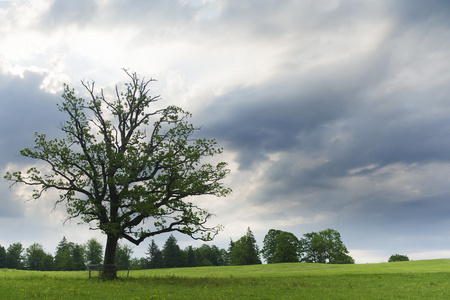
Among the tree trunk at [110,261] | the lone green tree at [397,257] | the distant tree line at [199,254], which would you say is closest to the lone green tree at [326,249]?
the distant tree line at [199,254]

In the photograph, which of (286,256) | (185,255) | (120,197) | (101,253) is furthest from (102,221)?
(101,253)

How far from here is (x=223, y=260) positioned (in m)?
149

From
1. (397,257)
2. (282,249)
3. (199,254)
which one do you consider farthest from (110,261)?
(397,257)

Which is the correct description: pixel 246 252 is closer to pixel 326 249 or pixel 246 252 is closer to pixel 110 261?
pixel 326 249

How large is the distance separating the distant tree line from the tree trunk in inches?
2863

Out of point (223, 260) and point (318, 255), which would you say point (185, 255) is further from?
point (318, 255)

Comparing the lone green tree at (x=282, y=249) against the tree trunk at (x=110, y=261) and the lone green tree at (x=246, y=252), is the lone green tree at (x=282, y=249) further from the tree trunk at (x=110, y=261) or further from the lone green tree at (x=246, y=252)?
the tree trunk at (x=110, y=261)

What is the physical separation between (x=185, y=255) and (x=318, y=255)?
174 feet

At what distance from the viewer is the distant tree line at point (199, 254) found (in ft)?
347

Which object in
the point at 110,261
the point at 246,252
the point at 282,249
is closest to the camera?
the point at 110,261

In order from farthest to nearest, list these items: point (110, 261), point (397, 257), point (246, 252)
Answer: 1. point (397, 257)
2. point (246, 252)
3. point (110, 261)

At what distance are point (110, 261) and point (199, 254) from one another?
10915 cm

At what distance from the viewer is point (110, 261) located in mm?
35469

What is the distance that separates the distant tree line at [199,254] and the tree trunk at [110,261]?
7272 cm
